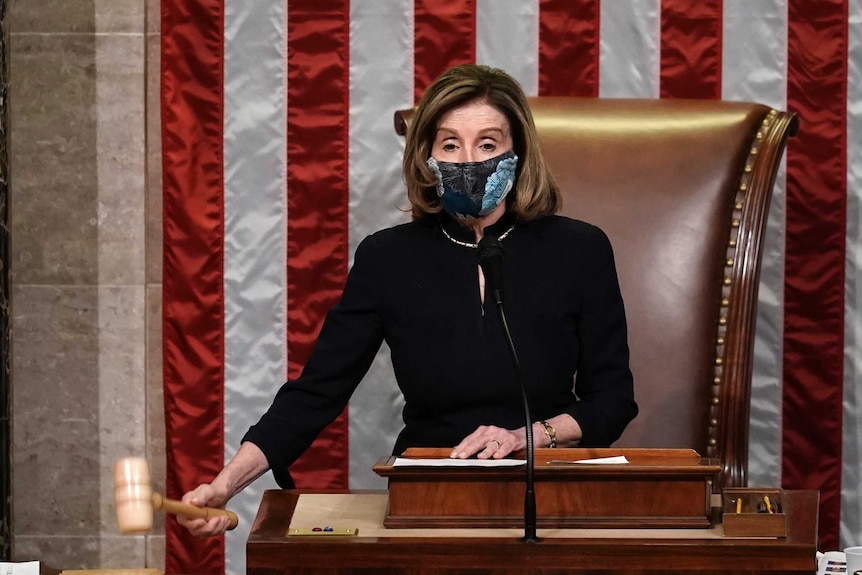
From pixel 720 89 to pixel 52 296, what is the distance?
6.34 feet

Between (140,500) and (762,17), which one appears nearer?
(140,500)

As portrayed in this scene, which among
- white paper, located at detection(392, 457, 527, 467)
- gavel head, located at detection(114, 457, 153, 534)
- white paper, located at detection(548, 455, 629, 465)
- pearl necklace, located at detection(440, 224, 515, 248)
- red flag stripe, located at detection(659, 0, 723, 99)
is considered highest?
red flag stripe, located at detection(659, 0, 723, 99)

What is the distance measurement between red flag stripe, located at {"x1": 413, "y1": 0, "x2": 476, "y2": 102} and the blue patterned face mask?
988 millimetres

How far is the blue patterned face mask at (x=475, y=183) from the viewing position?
2.28 meters

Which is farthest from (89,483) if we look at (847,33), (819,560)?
(847,33)

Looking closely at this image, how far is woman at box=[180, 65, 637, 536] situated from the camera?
229 centimetres

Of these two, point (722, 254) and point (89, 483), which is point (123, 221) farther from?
point (722, 254)

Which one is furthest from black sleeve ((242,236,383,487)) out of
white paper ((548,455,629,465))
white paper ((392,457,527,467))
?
white paper ((548,455,629,465))

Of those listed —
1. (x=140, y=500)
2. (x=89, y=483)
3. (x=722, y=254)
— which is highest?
(x=722, y=254)

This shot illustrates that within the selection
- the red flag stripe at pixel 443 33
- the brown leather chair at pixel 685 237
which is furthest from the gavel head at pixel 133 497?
the red flag stripe at pixel 443 33

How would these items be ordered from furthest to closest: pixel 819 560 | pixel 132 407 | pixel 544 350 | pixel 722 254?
pixel 132 407 < pixel 722 254 < pixel 544 350 < pixel 819 560

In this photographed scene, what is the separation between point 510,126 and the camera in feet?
7.80

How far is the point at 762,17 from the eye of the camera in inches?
127

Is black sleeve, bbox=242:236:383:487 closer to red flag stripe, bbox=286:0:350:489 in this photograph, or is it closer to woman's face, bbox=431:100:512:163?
woman's face, bbox=431:100:512:163
